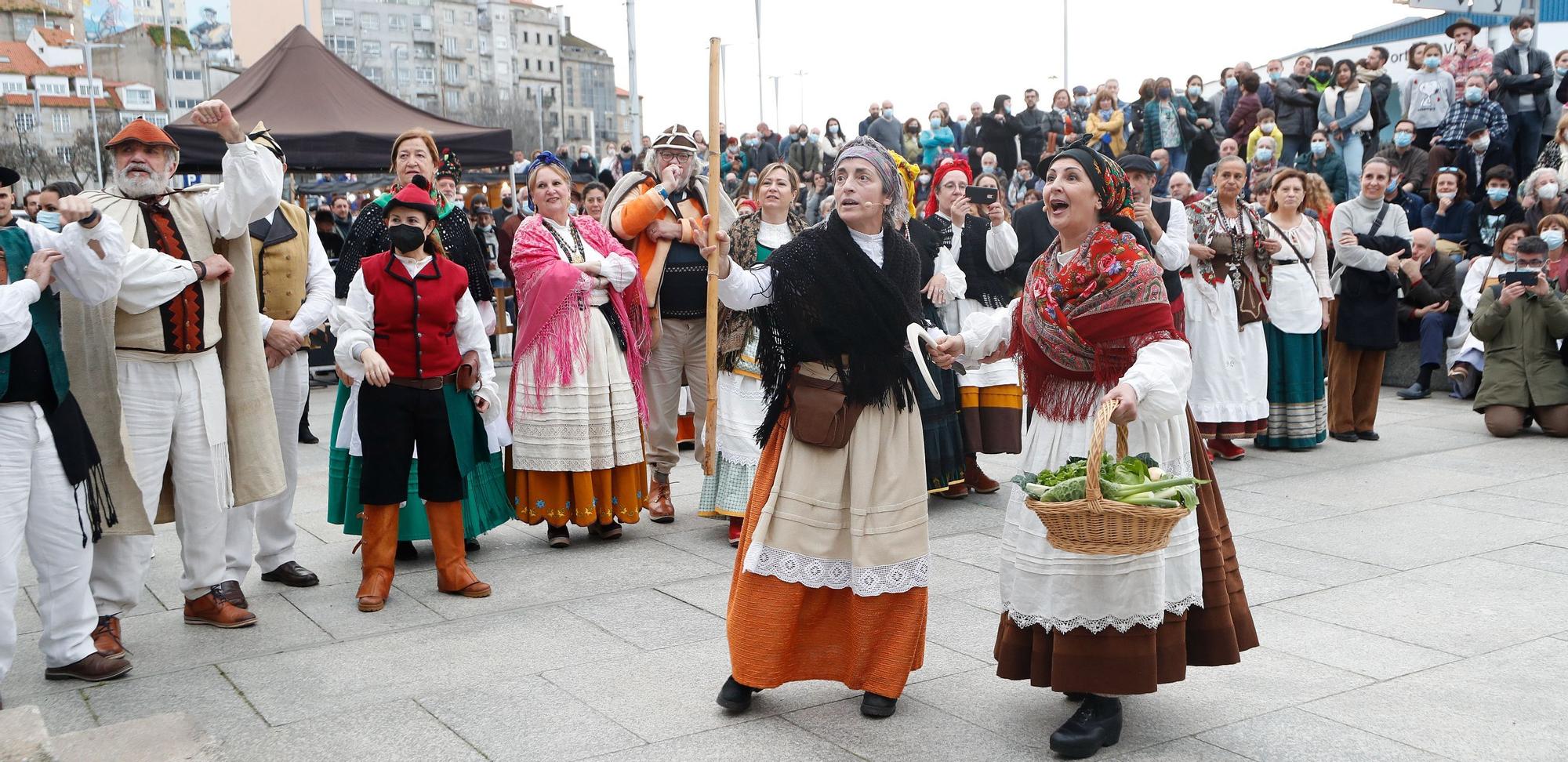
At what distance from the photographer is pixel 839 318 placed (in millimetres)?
4148

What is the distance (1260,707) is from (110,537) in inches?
168

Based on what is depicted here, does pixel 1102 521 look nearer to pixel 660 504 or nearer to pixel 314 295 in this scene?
pixel 314 295

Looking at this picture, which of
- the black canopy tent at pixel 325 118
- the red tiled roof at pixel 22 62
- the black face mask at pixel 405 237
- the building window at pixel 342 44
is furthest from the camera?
the building window at pixel 342 44

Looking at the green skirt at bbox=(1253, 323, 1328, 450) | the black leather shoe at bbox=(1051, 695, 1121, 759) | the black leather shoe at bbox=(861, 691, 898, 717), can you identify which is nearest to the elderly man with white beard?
the black leather shoe at bbox=(861, 691, 898, 717)

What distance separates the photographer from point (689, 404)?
1001 cm

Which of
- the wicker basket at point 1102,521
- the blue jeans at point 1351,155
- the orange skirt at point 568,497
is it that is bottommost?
the orange skirt at point 568,497

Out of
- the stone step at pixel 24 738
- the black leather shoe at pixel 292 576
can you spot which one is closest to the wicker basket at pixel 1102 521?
the stone step at pixel 24 738

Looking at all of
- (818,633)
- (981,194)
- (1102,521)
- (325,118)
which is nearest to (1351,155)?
(981,194)

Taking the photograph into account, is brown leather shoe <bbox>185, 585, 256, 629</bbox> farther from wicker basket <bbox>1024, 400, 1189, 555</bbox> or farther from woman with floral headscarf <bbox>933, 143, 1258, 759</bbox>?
wicker basket <bbox>1024, 400, 1189, 555</bbox>

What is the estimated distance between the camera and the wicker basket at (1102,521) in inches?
131

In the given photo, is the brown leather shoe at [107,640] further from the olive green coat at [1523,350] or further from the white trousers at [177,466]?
the olive green coat at [1523,350]

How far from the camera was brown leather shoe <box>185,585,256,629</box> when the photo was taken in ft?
17.6

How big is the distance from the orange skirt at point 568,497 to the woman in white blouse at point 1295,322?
4.96 metres

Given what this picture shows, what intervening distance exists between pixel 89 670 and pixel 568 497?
2.46 m
